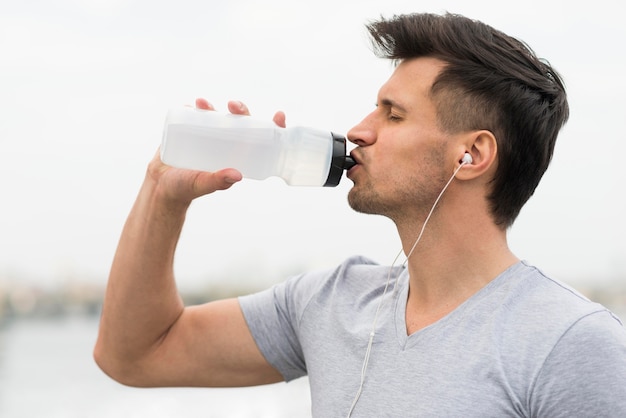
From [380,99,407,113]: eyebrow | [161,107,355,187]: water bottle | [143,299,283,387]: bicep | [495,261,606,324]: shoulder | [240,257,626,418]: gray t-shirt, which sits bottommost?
[143,299,283,387]: bicep

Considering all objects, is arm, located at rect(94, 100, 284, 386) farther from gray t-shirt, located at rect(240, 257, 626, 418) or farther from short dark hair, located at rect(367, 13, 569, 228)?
short dark hair, located at rect(367, 13, 569, 228)

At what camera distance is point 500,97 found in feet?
4.44

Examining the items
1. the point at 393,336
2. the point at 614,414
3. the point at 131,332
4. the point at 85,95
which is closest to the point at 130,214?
the point at 131,332

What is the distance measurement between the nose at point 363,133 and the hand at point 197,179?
0.14 metres

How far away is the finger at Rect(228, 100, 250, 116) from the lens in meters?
1.36

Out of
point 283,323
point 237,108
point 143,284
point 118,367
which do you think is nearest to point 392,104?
point 237,108

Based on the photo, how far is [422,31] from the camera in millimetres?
1405

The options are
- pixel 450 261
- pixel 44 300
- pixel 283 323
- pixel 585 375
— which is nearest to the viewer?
pixel 585 375

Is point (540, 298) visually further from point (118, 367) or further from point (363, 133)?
point (118, 367)

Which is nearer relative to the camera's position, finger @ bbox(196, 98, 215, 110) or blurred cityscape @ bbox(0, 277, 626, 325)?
finger @ bbox(196, 98, 215, 110)

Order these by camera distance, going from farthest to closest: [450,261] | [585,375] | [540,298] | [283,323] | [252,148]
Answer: [283,323]
[252,148]
[450,261]
[540,298]
[585,375]

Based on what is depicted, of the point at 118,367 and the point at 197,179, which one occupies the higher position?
the point at 197,179

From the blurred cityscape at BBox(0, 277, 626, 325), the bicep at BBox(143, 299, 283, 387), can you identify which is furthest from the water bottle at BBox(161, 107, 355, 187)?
the blurred cityscape at BBox(0, 277, 626, 325)

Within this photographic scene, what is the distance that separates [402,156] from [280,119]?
9.8 inches
